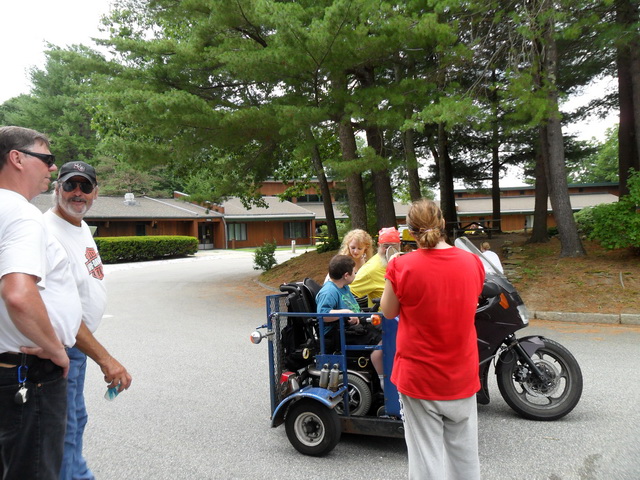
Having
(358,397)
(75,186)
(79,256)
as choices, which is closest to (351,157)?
(358,397)

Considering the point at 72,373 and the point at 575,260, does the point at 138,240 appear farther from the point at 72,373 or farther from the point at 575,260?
the point at 72,373

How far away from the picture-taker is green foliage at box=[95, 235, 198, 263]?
3089cm

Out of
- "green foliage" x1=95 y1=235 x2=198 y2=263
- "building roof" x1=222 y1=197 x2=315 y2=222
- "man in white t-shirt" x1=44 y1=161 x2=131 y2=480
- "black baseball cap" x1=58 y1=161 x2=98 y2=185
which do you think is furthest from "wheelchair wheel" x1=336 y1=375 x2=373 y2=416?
"building roof" x1=222 y1=197 x2=315 y2=222

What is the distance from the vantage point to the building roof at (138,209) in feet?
124

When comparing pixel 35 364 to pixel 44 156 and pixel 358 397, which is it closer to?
pixel 44 156

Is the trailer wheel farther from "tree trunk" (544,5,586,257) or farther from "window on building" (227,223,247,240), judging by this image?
"window on building" (227,223,247,240)

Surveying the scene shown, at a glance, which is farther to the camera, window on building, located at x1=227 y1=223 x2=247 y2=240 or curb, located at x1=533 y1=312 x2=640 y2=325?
window on building, located at x1=227 y1=223 x2=247 y2=240

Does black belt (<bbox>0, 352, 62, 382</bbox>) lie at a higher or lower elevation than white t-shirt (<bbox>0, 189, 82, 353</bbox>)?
lower

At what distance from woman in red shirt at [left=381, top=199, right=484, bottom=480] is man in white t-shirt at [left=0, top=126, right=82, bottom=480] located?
166 cm

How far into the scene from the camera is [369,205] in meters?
21.9

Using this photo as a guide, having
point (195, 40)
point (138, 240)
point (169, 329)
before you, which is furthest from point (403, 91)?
point (138, 240)

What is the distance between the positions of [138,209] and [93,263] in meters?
40.8

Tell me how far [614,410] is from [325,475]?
291cm

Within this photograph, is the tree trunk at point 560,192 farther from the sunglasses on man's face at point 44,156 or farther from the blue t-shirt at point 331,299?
the sunglasses on man's face at point 44,156
